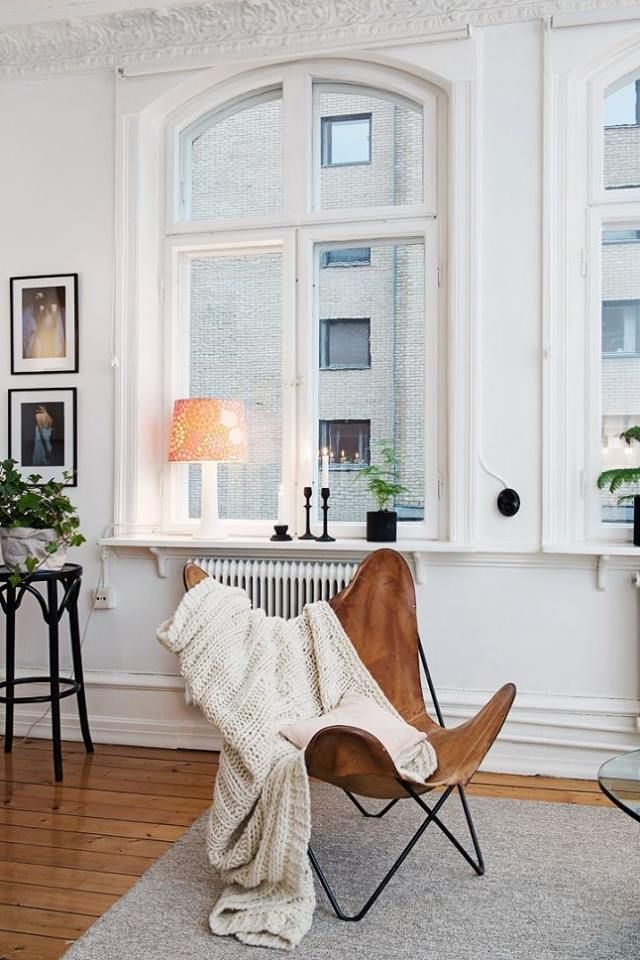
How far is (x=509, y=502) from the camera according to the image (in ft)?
11.4

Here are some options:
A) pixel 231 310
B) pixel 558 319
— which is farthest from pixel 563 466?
pixel 231 310

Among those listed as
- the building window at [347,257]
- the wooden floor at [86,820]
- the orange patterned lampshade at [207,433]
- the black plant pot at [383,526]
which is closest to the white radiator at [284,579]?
the black plant pot at [383,526]

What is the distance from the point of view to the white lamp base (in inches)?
146

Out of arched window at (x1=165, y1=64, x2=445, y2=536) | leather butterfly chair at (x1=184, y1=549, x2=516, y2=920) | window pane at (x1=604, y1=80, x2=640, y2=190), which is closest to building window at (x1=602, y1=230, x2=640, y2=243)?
window pane at (x1=604, y1=80, x2=640, y2=190)

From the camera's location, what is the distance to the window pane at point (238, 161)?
3.94 m

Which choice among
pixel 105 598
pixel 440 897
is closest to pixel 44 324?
pixel 105 598

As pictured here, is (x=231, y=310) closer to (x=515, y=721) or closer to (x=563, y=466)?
(x=563, y=466)

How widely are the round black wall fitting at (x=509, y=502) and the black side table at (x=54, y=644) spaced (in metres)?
1.75

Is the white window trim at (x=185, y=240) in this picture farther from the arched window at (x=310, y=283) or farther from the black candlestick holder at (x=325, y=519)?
the black candlestick holder at (x=325, y=519)

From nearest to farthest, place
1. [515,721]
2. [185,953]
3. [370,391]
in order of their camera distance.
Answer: [185,953], [515,721], [370,391]

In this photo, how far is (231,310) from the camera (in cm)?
398

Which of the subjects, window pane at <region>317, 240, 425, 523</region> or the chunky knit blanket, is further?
window pane at <region>317, 240, 425, 523</region>

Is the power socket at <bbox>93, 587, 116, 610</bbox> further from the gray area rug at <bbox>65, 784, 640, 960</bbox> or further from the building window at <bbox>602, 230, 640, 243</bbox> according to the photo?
the building window at <bbox>602, 230, 640, 243</bbox>

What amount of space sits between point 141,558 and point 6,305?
1335 mm
